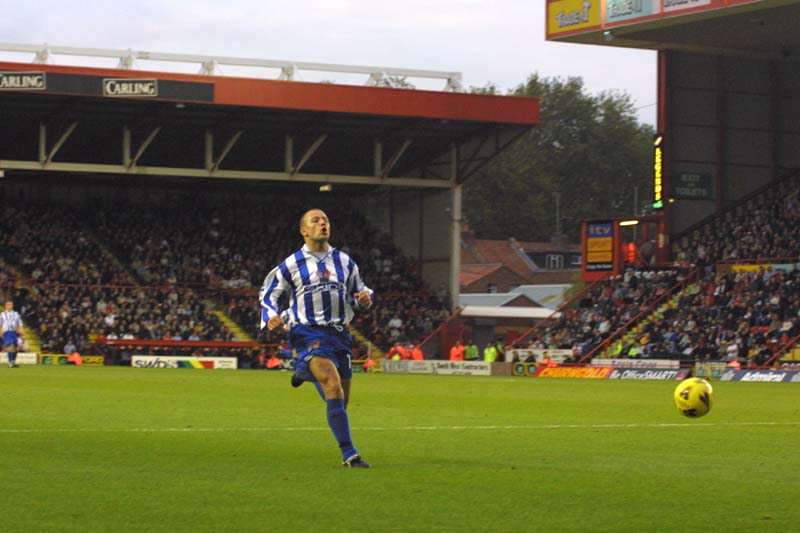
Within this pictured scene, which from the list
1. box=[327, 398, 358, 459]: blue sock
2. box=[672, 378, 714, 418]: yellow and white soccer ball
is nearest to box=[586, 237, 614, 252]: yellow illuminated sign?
box=[672, 378, 714, 418]: yellow and white soccer ball

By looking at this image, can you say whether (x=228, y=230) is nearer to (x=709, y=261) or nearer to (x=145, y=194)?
(x=145, y=194)

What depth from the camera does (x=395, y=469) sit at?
1102cm

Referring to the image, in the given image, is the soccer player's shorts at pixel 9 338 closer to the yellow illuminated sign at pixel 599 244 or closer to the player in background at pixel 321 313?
the yellow illuminated sign at pixel 599 244

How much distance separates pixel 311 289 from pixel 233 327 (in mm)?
42670

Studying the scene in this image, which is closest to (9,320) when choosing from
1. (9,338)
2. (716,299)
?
(9,338)

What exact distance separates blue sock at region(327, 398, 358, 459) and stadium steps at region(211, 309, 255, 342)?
137 feet

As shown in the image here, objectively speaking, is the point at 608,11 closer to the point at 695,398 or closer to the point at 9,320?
the point at 9,320

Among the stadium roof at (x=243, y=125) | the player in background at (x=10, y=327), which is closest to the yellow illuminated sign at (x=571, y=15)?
the stadium roof at (x=243, y=125)

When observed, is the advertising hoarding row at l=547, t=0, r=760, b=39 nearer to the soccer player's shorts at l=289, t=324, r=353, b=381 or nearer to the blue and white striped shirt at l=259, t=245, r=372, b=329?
the blue and white striped shirt at l=259, t=245, r=372, b=329

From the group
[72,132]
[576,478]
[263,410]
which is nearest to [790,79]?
[72,132]

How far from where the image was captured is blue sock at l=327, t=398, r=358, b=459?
35.7ft

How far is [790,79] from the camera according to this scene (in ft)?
188

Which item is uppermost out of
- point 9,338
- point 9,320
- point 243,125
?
point 243,125

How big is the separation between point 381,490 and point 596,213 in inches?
4094
